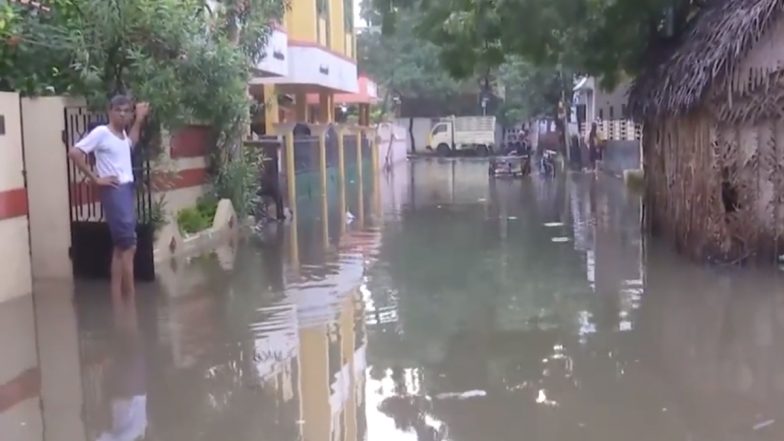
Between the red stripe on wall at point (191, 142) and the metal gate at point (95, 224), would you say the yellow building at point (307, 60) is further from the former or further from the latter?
the metal gate at point (95, 224)

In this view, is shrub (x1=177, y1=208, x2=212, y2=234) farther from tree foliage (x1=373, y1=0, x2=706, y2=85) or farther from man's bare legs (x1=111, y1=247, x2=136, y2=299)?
tree foliage (x1=373, y1=0, x2=706, y2=85)

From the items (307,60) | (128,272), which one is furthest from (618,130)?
(128,272)

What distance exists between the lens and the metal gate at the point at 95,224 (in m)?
10.5

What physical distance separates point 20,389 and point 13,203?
11.1 ft

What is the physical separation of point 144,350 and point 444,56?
37.2 ft

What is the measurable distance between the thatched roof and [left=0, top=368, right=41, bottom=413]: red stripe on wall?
719cm

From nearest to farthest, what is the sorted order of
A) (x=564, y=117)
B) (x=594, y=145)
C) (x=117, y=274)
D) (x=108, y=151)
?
1. (x=108, y=151)
2. (x=117, y=274)
3. (x=594, y=145)
4. (x=564, y=117)

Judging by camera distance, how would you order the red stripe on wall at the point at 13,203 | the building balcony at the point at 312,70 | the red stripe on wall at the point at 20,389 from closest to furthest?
the red stripe on wall at the point at 20,389 → the red stripe on wall at the point at 13,203 → the building balcony at the point at 312,70

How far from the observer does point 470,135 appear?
5619 cm

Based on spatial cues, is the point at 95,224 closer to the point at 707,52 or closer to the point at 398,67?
the point at 707,52

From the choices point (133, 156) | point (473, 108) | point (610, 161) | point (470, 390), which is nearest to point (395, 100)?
point (473, 108)

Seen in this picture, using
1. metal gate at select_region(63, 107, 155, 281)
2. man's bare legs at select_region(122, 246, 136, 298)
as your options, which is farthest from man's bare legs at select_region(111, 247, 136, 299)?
metal gate at select_region(63, 107, 155, 281)

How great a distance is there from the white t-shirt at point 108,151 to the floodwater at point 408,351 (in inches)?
47.4

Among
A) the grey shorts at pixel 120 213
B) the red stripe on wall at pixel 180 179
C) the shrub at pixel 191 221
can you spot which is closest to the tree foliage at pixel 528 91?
the red stripe on wall at pixel 180 179
